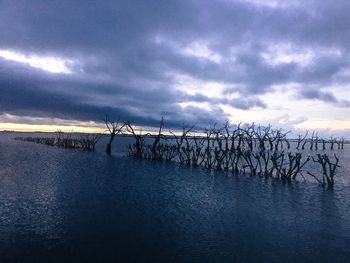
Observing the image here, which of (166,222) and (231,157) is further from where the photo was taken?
(231,157)

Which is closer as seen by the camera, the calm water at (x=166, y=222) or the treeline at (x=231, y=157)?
the calm water at (x=166, y=222)

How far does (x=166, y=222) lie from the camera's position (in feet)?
46.2

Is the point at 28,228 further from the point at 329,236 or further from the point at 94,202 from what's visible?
the point at 329,236

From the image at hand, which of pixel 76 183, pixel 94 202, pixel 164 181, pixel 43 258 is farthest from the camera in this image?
pixel 164 181

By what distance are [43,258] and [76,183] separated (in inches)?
557

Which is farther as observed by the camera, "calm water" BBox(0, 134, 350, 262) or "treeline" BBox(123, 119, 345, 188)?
"treeline" BBox(123, 119, 345, 188)

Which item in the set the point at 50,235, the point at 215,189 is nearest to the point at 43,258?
the point at 50,235

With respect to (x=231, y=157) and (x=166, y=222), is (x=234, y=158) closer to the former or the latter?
(x=231, y=157)

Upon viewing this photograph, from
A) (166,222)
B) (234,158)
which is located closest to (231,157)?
(234,158)

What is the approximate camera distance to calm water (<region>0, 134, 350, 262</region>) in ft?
34.7

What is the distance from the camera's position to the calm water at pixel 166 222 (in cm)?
1057

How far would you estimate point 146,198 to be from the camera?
63.0 ft

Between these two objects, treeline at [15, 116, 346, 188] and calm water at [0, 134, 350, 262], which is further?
treeline at [15, 116, 346, 188]

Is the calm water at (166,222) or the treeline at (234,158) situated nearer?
the calm water at (166,222)
